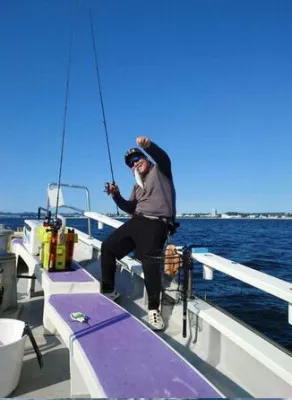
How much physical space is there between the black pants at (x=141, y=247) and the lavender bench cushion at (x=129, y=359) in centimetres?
48

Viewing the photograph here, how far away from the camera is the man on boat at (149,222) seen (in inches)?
156

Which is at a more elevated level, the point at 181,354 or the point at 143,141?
the point at 143,141

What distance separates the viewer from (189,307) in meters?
3.91

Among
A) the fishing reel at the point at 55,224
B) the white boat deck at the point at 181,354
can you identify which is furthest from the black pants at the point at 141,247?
the fishing reel at the point at 55,224

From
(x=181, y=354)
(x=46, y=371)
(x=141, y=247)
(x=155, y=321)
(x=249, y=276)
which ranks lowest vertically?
(x=46, y=371)

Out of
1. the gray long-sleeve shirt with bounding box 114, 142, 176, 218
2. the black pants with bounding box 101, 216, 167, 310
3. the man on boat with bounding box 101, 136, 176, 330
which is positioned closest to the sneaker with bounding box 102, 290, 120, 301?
the black pants with bounding box 101, 216, 167, 310

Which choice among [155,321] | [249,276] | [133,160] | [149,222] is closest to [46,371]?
[155,321]

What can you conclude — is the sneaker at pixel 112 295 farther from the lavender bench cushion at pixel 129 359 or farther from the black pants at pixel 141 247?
the lavender bench cushion at pixel 129 359

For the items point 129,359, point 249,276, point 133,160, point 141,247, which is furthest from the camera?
point 133,160

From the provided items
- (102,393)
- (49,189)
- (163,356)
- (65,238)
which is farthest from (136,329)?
(49,189)

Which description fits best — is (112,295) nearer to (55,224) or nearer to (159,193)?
(55,224)

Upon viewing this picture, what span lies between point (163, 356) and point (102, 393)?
2.02 feet

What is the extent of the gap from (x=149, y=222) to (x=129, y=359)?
1670 millimetres

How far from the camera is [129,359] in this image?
2.69 meters
